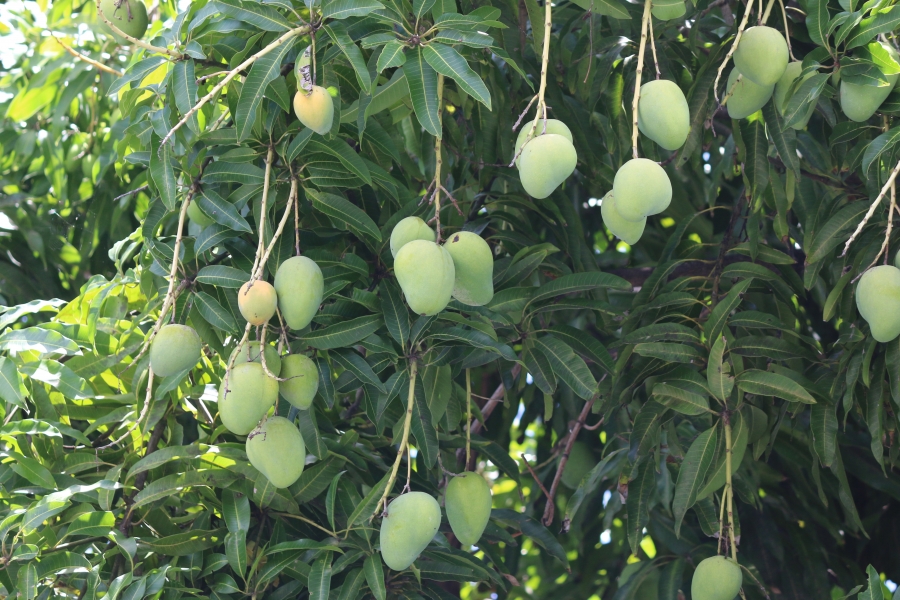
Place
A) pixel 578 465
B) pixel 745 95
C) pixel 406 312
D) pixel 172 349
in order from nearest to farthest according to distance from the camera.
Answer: pixel 172 349 → pixel 745 95 → pixel 406 312 → pixel 578 465

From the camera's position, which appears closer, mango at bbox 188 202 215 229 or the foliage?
the foliage

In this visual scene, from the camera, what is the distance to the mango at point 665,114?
1.20 metres

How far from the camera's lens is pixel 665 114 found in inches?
47.3

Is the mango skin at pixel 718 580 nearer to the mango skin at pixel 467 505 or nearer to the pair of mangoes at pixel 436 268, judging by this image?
the mango skin at pixel 467 505

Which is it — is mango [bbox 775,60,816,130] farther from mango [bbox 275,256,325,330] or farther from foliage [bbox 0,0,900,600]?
mango [bbox 275,256,325,330]

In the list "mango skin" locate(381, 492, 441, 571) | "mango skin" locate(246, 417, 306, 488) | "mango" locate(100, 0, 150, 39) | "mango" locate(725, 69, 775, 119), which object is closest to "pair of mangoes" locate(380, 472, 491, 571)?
"mango skin" locate(381, 492, 441, 571)

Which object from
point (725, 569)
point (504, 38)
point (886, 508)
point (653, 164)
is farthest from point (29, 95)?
point (886, 508)

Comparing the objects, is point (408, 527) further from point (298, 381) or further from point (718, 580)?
point (718, 580)

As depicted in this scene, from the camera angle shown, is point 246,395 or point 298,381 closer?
point 246,395

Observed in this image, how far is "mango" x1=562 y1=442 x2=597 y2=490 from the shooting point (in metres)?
2.28

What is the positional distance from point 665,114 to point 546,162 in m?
0.18

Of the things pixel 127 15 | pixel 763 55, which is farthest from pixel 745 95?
pixel 127 15

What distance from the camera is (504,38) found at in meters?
1.72

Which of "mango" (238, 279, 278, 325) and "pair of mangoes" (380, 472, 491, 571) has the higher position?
"mango" (238, 279, 278, 325)
